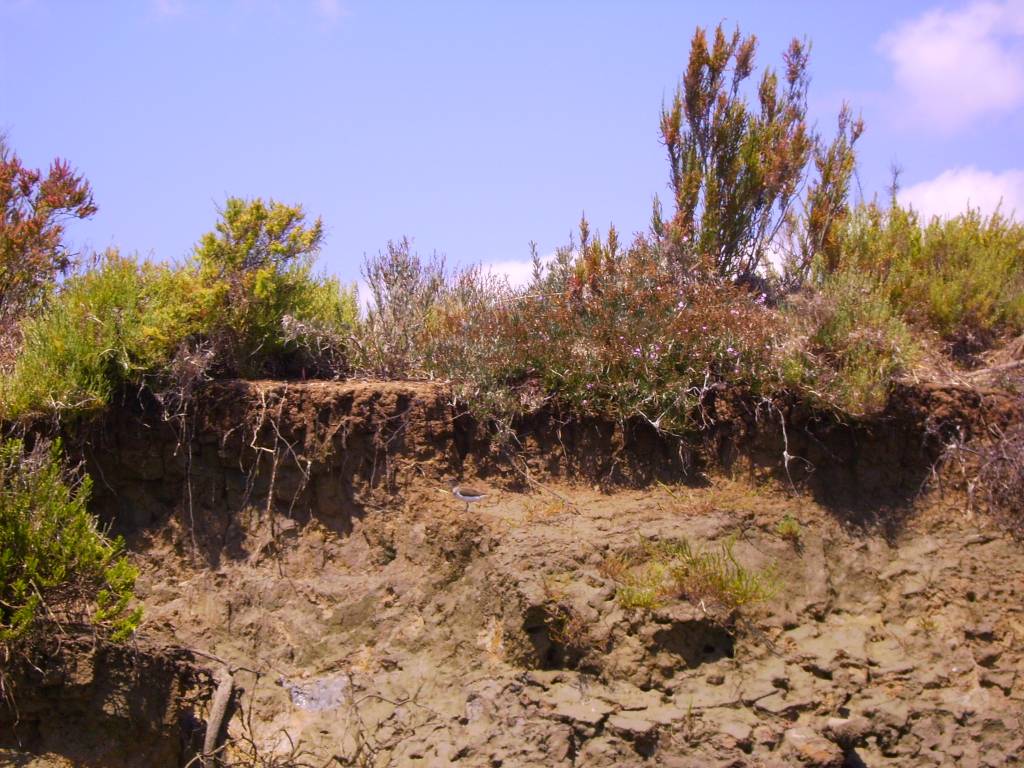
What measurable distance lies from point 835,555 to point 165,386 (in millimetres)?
5085

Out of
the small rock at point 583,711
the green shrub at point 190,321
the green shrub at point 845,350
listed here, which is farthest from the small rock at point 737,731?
the green shrub at point 190,321

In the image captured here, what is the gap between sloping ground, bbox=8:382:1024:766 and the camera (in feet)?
21.4

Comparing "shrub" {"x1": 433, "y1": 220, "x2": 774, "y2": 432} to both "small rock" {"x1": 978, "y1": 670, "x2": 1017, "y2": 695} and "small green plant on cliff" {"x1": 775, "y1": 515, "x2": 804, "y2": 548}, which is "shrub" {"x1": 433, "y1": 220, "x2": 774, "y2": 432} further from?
"small rock" {"x1": 978, "y1": 670, "x2": 1017, "y2": 695}

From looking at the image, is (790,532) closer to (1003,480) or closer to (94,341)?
(1003,480)

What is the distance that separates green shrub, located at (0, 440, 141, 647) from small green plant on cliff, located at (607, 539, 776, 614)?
10.4 feet

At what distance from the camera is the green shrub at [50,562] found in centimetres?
639

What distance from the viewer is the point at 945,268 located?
10.2 metres

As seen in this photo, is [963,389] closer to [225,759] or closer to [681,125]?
[681,125]

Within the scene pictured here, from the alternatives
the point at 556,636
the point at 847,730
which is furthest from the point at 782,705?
the point at 556,636

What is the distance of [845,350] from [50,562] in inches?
229

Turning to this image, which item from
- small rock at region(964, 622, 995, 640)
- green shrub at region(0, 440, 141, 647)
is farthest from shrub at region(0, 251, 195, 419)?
small rock at region(964, 622, 995, 640)

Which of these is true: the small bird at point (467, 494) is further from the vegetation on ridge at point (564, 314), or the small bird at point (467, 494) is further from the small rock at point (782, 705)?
the small rock at point (782, 705)

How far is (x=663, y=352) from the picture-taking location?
8172 mm

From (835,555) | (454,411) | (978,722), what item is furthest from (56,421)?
(978,722)
